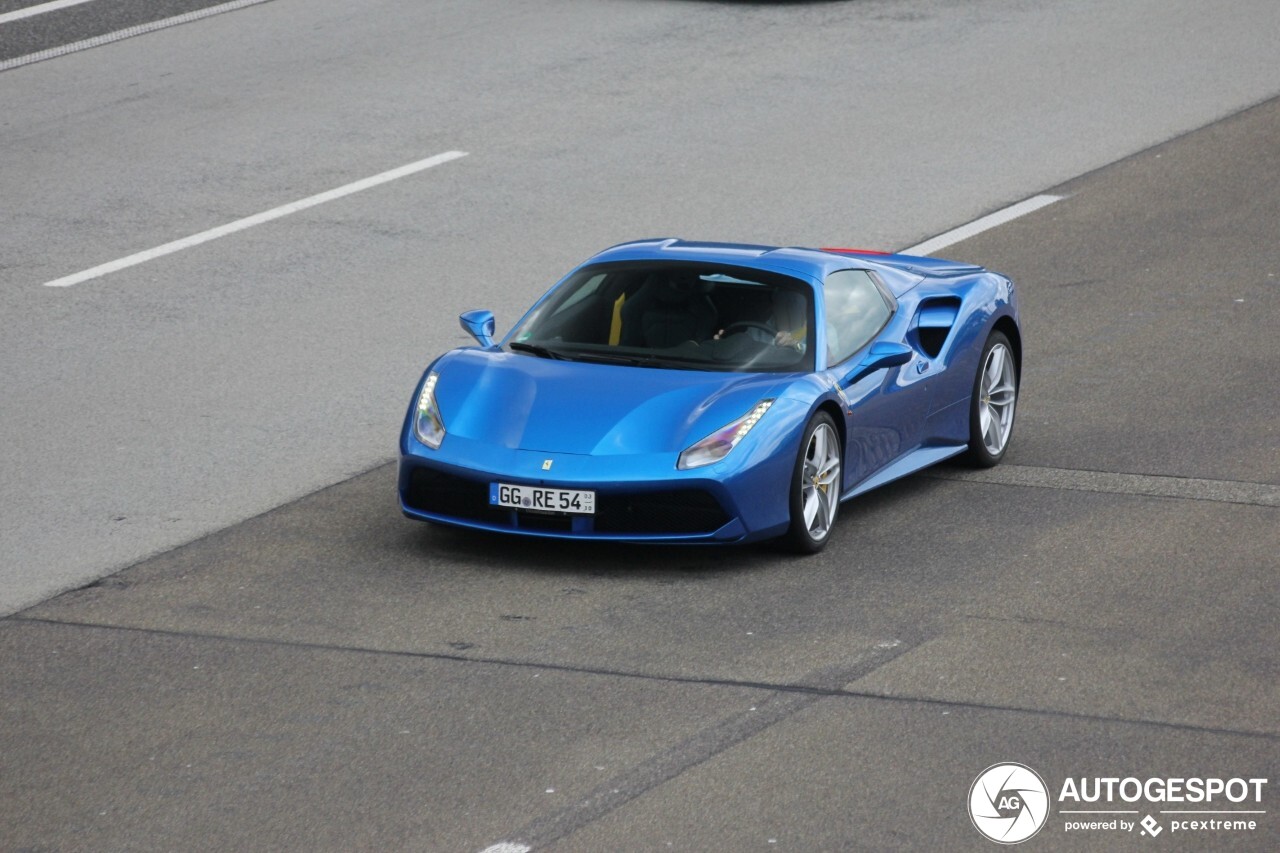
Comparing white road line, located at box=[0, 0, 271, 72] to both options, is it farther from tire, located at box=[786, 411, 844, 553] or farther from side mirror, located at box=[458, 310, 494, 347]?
tire, located at box=[786, 411, 844, 553]

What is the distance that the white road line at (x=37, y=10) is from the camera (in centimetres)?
2064

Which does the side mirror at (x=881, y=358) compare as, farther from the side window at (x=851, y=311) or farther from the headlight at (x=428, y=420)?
the headlight at (x=428, y=420)

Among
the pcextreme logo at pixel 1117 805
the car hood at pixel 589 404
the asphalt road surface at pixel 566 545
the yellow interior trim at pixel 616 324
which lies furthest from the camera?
the yellow interior trim at pixel 616 324

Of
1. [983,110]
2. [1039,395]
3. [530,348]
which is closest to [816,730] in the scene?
[530,348]

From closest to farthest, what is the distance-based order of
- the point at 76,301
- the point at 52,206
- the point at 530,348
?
1. the point at 530,348
2. the point at 76,301
3. the point at 52,206

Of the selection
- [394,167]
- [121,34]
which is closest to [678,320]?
[394,167]

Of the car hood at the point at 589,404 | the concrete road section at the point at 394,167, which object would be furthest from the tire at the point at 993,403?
the concrete road section at the point at 394,167

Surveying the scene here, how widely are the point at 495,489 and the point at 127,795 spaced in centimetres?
264

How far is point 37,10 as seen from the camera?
2086 centimetres

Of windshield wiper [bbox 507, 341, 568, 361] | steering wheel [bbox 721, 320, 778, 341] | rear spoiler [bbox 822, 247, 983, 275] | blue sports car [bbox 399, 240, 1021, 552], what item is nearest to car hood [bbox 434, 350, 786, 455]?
blue sports car [bbox 399, 240, 1021, 552]

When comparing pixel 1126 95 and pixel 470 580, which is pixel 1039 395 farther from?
pixel 1126 95

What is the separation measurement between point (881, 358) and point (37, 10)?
560 inches

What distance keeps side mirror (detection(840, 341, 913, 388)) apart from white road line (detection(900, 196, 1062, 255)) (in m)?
5.02

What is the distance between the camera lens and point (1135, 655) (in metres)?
7.27
